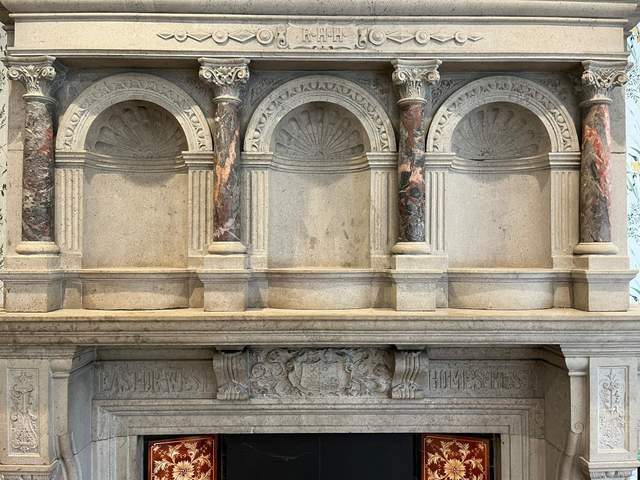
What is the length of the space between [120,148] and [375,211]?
2293 millimetres

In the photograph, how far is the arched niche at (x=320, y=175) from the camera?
14.6 feet

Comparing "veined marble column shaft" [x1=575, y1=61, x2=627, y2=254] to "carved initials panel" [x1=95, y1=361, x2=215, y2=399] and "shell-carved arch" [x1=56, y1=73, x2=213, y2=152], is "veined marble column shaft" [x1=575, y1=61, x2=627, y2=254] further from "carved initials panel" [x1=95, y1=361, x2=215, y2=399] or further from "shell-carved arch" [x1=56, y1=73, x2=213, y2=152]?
"carved initials panel" [x1=95, y1=361, x2=215, y2=399]

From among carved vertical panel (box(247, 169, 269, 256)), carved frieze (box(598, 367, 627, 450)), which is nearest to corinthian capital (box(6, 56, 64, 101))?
carved vertical panel (box(247, 169, 269, 256))

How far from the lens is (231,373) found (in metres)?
4.47

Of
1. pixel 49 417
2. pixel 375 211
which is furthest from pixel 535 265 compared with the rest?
pixel 49 417

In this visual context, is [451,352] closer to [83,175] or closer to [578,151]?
[578,151]

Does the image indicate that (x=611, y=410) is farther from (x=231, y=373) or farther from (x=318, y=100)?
(x=318, y=100)

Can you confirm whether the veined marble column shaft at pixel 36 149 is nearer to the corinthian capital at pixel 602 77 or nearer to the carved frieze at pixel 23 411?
the carved frieze at pixel 23 411

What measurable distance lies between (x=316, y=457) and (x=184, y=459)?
3.86 feet

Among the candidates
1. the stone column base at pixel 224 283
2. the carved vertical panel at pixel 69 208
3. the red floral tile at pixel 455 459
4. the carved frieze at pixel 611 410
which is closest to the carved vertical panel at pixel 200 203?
the stone column base at pixel 224 283

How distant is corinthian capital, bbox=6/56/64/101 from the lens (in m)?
4.23

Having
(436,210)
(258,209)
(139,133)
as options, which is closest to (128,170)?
(139,133)

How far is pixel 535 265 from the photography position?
4.59 meters

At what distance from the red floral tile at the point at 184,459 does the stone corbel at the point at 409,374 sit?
5.69 feet
